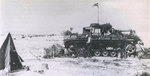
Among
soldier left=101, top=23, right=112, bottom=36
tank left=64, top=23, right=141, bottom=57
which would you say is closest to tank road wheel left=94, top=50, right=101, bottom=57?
tank left=64, top=23, right=141, bottom=57

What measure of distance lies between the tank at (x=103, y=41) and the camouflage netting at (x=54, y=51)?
1.3 inches

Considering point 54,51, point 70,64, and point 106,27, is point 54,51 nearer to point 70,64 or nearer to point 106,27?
point 70,64

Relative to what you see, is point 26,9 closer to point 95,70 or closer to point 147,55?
point 95,70

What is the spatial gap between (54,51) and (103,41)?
0.24 meters

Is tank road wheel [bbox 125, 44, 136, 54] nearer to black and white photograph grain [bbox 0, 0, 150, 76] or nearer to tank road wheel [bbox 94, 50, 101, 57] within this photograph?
black and white photograph grain [bbox 0, 0, 150, 76]

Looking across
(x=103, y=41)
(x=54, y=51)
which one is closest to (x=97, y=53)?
(x=103, y=41)

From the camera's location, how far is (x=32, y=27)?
1.62 m

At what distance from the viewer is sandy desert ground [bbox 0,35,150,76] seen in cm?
163

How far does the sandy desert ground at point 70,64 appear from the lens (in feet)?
5.36

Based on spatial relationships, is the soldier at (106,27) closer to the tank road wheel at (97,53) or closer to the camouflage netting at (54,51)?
the tank road wheel at (97,53)

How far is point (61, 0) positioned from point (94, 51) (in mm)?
294

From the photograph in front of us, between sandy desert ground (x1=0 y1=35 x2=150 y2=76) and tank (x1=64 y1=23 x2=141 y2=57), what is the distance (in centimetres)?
3

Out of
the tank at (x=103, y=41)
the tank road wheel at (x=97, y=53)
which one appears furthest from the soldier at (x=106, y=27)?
the tank road wheel at (x=97, y=53)

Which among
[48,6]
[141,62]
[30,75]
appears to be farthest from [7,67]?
[141,62]
